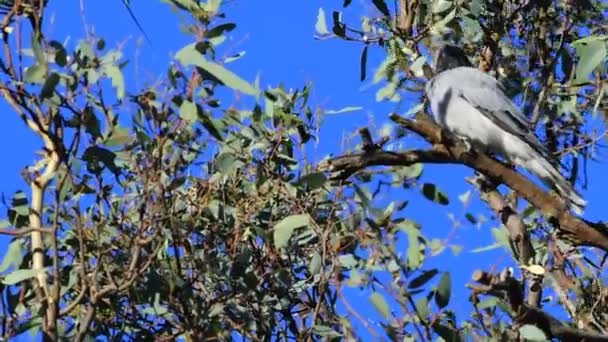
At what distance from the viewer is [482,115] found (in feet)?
16.3

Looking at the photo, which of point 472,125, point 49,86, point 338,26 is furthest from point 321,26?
point 49,86

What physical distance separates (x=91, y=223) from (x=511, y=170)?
1.24 metres

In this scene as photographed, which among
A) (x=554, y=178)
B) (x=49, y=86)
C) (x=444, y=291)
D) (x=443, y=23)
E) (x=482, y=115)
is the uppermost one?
(x=482, y=115)

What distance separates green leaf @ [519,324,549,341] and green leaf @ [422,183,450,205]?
1.90ft

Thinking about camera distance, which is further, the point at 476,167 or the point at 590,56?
the point at 476,167

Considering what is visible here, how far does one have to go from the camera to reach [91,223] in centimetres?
312

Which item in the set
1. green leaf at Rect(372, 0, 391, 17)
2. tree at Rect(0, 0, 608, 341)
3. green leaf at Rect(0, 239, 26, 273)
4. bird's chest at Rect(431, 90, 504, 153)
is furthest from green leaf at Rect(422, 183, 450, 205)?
bird's chest at Rect(431, 90, 504, 153)

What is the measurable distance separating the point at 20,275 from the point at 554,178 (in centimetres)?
221

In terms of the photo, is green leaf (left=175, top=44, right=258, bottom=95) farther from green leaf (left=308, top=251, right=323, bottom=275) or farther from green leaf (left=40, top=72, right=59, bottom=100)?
green leaf (left=308, top=251, right=323, bottom=275)

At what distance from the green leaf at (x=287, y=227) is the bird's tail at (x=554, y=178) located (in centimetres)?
132

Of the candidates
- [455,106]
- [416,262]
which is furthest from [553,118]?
[416,262]

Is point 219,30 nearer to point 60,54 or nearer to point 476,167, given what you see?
point 60,54

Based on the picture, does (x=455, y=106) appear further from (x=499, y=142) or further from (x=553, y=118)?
(x=553, y=118)

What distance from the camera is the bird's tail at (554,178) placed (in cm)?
409
